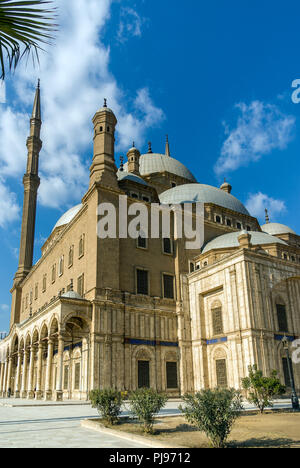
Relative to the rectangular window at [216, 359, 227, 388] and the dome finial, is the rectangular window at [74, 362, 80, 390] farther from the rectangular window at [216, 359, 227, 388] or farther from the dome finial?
the dome finial

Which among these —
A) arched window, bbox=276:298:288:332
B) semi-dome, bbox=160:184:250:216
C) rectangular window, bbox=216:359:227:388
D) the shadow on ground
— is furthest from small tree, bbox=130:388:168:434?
semi-dome, bbox=160:184:250:216

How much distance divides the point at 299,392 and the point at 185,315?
8.62m

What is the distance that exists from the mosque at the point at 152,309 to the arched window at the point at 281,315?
0.21ft

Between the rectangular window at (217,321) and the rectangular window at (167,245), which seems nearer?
the rectangular window at (217,321)

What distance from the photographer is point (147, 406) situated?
942 cm

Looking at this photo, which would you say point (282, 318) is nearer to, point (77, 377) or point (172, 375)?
point (172, 375)

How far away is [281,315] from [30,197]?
31.4 metres

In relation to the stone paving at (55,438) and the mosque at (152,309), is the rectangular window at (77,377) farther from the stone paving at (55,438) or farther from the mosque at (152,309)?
the stone paving at (55,438)

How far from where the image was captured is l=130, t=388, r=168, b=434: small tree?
364 inches

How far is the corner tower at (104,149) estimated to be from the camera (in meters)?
28.0

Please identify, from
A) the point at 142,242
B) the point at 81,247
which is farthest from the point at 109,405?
the point at 81,247

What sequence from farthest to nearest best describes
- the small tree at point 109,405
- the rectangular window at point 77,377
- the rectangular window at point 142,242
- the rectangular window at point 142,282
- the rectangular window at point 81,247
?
the rectangular window at point 81,247 → the rectangular window at point 142,242 → the rectangular window at point 142,282 → the rectangular window at point 77,377 → the small tree at point 109,405

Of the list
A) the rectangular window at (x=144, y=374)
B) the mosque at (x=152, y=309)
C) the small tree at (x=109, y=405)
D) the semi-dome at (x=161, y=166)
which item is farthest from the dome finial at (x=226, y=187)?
the small tree at (x=109, y=405)

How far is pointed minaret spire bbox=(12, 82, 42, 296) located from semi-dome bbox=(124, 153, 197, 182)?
1212cm
